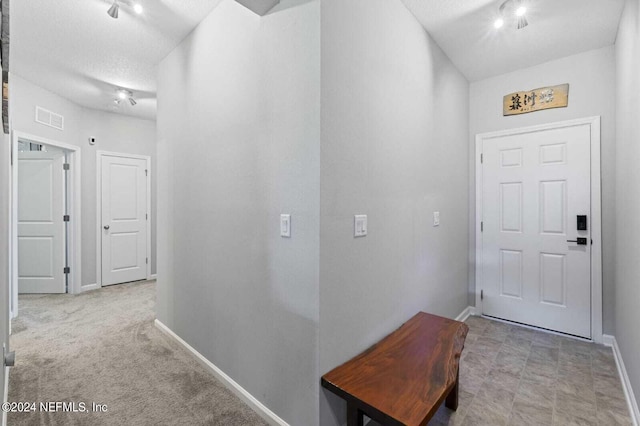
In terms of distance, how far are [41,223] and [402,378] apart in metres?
5.29

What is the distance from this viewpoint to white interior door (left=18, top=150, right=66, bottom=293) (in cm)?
423

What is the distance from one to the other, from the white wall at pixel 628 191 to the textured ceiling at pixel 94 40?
9.57ft

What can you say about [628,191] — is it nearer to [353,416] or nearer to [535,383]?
[535,383]

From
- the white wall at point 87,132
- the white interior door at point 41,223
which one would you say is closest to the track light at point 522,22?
the white wall at point 87,132

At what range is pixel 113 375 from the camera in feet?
7.25

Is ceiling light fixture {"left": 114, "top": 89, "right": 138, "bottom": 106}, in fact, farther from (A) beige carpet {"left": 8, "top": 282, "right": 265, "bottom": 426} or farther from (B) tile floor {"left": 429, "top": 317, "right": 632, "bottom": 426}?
(B) tile floor {"left": 429, "top": 317, "right": 632, "bottom": 426}

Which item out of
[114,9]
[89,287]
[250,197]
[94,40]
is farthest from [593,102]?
[89,287]

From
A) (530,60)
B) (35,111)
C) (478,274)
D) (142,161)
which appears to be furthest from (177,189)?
(530,60)

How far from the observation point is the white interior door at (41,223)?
4230 millimetres

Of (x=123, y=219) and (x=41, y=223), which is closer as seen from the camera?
(x=41, y=223)

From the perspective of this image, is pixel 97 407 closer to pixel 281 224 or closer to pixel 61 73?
pixel 281 224

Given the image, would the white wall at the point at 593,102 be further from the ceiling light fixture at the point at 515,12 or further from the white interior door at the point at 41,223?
the white interior door at the point at 41,223

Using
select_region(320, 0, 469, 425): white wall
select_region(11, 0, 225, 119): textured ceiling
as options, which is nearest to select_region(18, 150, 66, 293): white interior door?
select_region(11, 0, 225, 119): textured ceiling

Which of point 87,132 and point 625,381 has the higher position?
point 87,132
